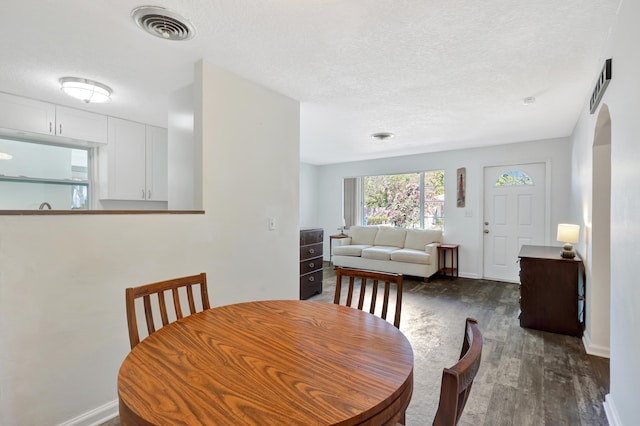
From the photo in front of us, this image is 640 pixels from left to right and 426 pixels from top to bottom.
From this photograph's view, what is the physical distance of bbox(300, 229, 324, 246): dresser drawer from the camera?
163 inches

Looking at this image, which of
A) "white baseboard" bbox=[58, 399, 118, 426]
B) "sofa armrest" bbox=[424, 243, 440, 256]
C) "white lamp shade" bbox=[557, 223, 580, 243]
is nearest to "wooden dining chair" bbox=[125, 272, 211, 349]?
"white baseboard" bbox=[58, 399, 118, 426]

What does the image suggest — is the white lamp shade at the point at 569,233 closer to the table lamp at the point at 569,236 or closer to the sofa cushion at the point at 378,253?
the table lamp at the point at 569,236

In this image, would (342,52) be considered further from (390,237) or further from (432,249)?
(390,237)

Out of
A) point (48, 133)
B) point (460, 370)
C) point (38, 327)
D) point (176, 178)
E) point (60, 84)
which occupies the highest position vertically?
point (60, 84)

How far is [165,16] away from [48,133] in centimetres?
225

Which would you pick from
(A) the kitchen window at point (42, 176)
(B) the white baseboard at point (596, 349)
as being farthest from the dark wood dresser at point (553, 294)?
(A) the kitchen window at point (42, 176)

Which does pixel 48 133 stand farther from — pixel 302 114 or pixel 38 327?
pixel 302 114

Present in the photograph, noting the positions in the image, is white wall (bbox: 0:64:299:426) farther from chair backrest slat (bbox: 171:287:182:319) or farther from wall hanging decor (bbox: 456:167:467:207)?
wall hanging decor (bbox: 456:167:467:207)

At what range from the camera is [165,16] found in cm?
170

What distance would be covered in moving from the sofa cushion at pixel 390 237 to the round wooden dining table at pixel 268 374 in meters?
4.82

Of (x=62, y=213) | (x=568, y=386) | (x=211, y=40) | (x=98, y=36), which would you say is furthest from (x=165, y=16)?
(x=568, y=386)

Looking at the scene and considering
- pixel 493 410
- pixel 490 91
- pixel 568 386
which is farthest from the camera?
pixel 490 91

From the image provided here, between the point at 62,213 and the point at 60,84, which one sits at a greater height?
the point at 60,84

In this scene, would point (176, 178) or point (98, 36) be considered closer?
point (98, 36)
